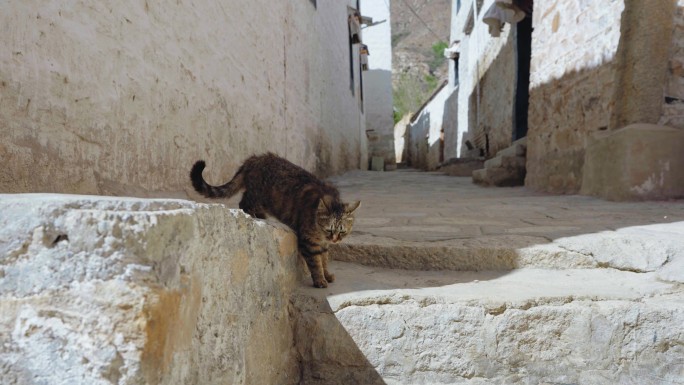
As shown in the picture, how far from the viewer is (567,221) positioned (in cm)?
279

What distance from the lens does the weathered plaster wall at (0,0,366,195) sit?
4.92ft

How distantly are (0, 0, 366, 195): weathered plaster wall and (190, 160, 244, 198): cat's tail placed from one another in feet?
0.74

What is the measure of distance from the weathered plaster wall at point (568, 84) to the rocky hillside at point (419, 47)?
76.6 feet

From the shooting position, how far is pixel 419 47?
119 feet

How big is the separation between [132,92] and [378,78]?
18.2 metres

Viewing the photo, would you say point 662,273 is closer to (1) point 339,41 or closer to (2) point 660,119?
(2) point 660,119

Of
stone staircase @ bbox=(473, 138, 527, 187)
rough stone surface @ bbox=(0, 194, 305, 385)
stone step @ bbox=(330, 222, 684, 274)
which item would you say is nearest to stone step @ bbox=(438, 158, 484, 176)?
stone staircase @ bbox=(473, 138, 527, 187)

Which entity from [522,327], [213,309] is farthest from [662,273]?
[213,309]

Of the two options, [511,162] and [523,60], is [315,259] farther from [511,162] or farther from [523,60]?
[523,60]

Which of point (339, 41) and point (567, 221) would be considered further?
point (339, 41)

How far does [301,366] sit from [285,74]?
13.5 feet

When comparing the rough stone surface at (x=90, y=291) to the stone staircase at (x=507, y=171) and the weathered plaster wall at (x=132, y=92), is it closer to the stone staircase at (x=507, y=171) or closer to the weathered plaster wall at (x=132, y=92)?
the weathered plaster wall at (x=132, y=92)

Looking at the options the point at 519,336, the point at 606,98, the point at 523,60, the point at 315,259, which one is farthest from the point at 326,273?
the point at 523,60

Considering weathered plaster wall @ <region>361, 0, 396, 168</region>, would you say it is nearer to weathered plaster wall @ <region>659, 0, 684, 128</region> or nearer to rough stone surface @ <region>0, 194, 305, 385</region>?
weathered plaster wall @ <region>659, 0, 684, 128</region>
